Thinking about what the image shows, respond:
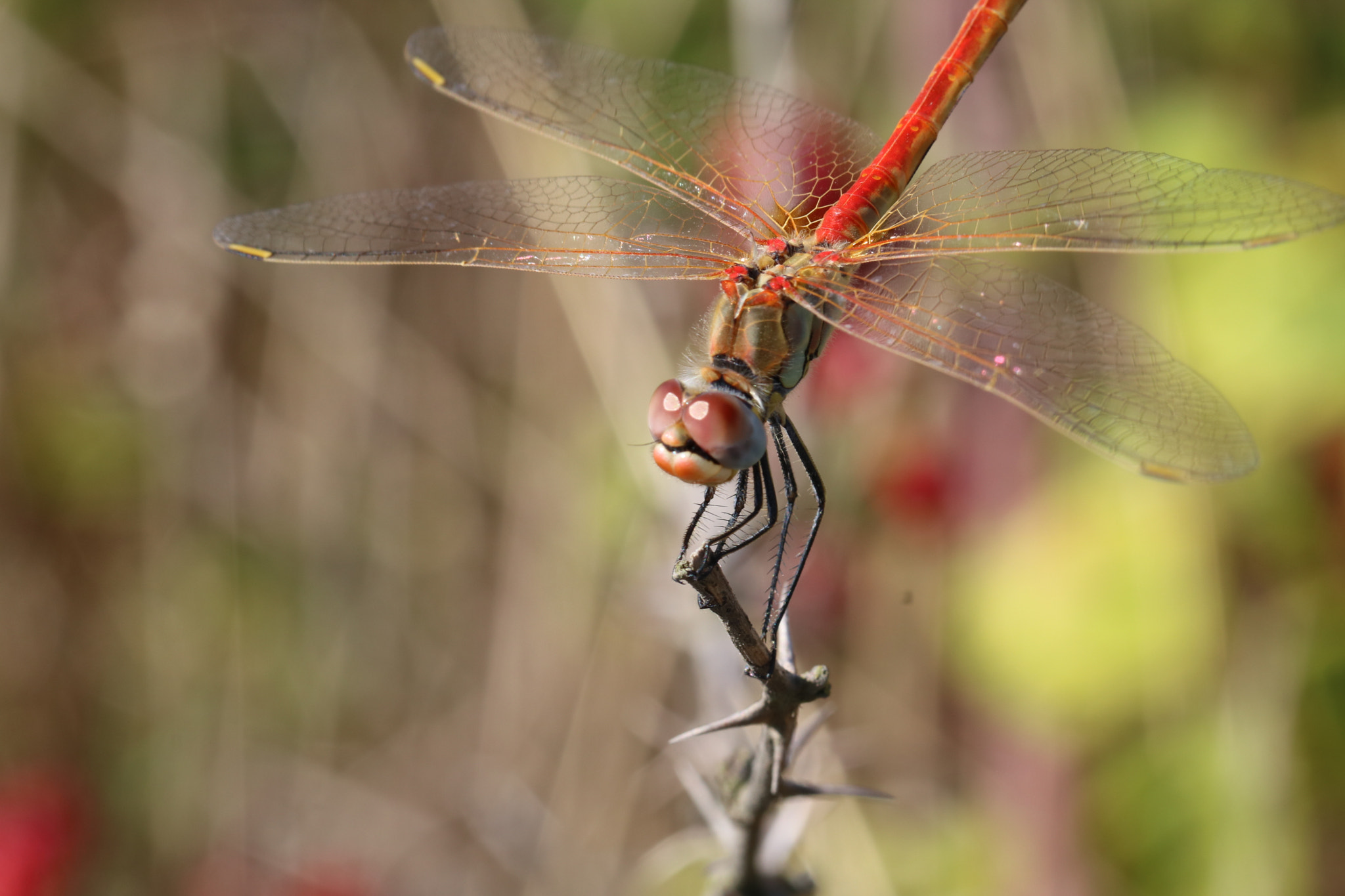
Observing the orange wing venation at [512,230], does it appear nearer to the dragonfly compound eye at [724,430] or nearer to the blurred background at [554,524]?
the dragonfly compound eye at [724,430]

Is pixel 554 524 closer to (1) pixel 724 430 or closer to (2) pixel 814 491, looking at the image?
(2) pixel 814 491

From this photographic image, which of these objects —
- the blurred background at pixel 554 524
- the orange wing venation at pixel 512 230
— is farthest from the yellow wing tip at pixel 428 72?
the blurred background at pixel 554 524

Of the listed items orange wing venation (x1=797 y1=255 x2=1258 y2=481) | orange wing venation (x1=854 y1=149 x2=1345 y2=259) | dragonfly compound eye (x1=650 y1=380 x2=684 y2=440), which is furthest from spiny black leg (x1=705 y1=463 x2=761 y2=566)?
orange wing venation (x1=854 y1=149 x2=1345 y2=259)

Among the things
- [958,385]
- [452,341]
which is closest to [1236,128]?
[958,385]

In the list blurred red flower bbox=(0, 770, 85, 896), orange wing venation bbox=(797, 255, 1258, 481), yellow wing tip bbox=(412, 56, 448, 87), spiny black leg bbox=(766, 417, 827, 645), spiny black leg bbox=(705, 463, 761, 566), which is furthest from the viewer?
blurred red flower bbox=(0, 770, 85, 896)

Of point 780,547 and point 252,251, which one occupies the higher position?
point 252,251

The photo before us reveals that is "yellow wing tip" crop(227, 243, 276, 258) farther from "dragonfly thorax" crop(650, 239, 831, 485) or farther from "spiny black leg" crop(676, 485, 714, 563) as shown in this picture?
"spiny black leg" crop(676, 485, 714, 563)

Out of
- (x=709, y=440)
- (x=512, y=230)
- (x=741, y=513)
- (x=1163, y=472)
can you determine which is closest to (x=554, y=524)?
(x=512, y=230)
